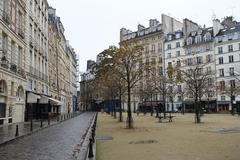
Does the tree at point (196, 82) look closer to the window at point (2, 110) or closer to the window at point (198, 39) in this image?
the window at point (2, 110)

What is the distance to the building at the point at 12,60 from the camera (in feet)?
86.6

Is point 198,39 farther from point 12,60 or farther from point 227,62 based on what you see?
point 12,60

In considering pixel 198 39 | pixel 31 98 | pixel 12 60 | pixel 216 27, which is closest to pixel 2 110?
pixel 12 60

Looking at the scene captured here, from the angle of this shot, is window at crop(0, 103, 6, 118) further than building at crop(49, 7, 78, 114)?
No

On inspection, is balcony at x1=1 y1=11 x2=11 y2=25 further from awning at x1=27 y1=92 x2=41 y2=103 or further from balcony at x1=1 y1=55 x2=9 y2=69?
awning at x1=27 y1=92 x2=41 y2=103

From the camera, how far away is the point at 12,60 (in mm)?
29672

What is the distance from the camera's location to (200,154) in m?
10.9

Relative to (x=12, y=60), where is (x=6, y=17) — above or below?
above

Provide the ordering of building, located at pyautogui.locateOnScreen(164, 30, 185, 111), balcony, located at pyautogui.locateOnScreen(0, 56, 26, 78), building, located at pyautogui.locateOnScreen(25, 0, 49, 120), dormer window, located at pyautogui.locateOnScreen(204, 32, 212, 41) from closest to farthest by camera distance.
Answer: balcony, located at pyautogui.locateOnScreen(0, 56, 26, 78) < building, located at pyautogui.locateOnScreen(25, 0, 49, 120) < dormer window, located at pyautogui.locateOnScreen(204, 32, 212, 41) < building, located at pyautogui.locateOnScreen(164, 30, 185, 111)

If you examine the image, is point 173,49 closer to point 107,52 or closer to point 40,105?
point 40,105

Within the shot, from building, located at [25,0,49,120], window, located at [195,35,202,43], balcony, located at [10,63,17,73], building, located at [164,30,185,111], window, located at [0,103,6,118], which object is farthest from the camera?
building, located at [164,30,185,111]

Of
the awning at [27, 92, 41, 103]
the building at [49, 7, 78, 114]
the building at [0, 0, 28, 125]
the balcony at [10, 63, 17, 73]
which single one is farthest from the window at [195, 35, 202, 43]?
the balcony at [10, 63, 17, 73]

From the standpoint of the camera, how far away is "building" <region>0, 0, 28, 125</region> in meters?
26.4

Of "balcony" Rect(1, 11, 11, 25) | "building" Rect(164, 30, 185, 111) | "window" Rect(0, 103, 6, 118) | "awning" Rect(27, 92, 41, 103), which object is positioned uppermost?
"building" Rect(164, 30, 185, 111)
